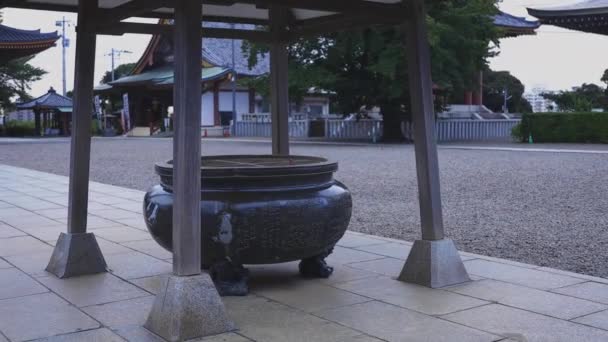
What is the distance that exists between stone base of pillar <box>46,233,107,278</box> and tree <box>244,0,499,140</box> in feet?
61.9

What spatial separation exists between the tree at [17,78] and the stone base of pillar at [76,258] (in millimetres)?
38742

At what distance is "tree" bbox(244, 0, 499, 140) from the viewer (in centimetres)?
2391

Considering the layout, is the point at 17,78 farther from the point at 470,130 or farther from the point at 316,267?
the point at 316,267

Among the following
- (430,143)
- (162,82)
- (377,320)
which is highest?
(162,82)

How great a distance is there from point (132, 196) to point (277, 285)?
626 centimetres

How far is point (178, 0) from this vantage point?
3805mm

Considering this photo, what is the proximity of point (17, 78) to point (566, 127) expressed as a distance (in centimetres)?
3315

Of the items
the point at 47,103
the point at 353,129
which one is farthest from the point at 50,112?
the point at 353,129

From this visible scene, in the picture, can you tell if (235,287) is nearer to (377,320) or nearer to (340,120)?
(377,320)

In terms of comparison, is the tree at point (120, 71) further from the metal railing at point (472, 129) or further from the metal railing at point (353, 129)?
the metal railing at point (472, 129)

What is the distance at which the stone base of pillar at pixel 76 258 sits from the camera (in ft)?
16.9

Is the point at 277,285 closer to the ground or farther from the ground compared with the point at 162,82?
closer to the ground

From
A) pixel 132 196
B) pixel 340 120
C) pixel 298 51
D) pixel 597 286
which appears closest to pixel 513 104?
pixel 340 120

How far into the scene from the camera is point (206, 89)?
41500mm
